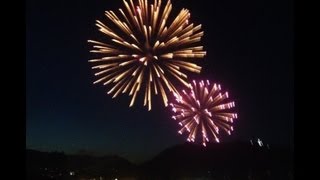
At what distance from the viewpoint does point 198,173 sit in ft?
164

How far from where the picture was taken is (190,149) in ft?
149
